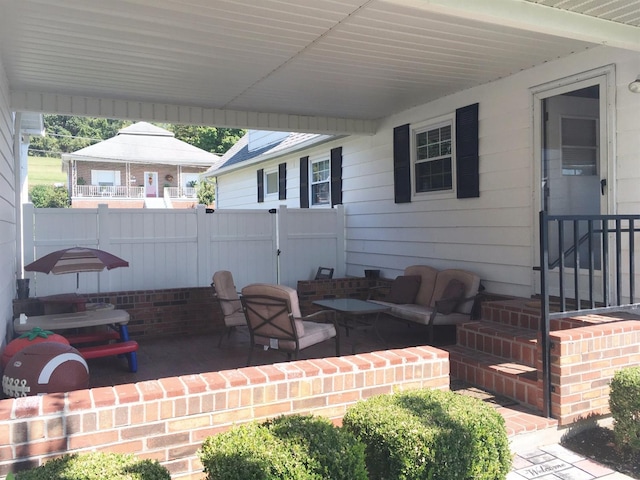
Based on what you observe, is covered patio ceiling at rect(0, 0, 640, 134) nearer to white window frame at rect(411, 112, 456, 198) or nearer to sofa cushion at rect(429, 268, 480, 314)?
white window frame at rect(411, 112, 456, 198)

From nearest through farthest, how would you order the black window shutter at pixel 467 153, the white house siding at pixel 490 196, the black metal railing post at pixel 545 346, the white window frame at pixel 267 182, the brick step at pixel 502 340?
1. the black metal railing post at pixel 545 346
2. the brick step at pixel 502 340
3. the white house siding at pixel 490 196
4. the black window shutter at pixel 467 153
5. the white window frame at pixel 267 182

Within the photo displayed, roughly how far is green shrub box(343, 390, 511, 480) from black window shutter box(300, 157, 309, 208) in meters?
8.73

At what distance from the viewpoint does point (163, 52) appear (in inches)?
211

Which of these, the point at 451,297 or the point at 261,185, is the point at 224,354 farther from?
the point at 261,185

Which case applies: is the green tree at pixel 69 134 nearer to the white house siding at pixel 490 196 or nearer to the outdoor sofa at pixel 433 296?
the white house siding at pixel 490 196

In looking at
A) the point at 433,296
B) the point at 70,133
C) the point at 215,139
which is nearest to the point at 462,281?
the point at 433,296

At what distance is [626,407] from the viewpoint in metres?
3.50

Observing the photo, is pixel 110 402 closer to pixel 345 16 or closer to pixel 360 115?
pixel 345 16

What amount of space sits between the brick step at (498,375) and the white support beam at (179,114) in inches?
188

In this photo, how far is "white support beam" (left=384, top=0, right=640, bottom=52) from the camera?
367 centimetres

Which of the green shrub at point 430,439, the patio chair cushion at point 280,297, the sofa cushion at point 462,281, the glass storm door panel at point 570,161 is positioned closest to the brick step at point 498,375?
the green shrub at point 430,439

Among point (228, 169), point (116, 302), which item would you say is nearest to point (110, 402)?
point (116, 302)

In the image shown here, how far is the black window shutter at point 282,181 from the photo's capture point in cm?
1276

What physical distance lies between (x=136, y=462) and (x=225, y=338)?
5.10 m
